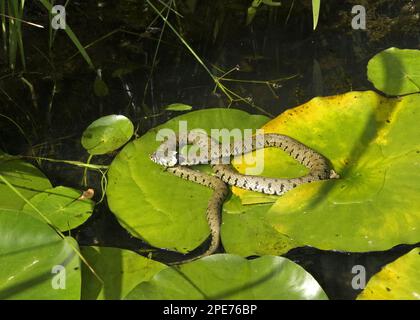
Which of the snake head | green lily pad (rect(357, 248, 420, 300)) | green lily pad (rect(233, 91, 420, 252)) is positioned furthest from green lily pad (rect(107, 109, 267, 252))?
green lily pad (rect(357, 248, 420, 300))

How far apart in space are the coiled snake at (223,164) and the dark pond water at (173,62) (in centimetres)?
52

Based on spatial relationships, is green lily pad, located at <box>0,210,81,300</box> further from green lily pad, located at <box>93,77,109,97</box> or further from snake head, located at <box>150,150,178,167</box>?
green lily pad, located at <box>93,77,109,97</box>

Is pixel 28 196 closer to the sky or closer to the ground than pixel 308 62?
closer to the ground

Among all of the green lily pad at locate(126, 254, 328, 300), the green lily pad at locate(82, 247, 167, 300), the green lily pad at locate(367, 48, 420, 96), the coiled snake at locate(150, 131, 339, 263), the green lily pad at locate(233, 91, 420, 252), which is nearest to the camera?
the green lily pad at locate(126, 254, 328, 300)

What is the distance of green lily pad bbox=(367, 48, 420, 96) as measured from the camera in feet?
14.8

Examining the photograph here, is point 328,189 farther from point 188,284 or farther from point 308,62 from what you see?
point 308,62

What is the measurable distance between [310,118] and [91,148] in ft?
5.12

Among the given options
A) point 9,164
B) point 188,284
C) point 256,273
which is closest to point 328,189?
point 256,273

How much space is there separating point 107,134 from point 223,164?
92 cm

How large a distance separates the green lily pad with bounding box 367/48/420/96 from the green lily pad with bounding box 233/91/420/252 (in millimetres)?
232

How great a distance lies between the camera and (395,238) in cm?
346

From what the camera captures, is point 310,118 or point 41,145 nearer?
point 310,118

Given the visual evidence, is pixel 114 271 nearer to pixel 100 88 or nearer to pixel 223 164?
pixel 223 164

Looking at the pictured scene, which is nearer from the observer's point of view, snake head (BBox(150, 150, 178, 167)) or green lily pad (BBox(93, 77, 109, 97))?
snake head (BBox(150, 150, 178, 167))
